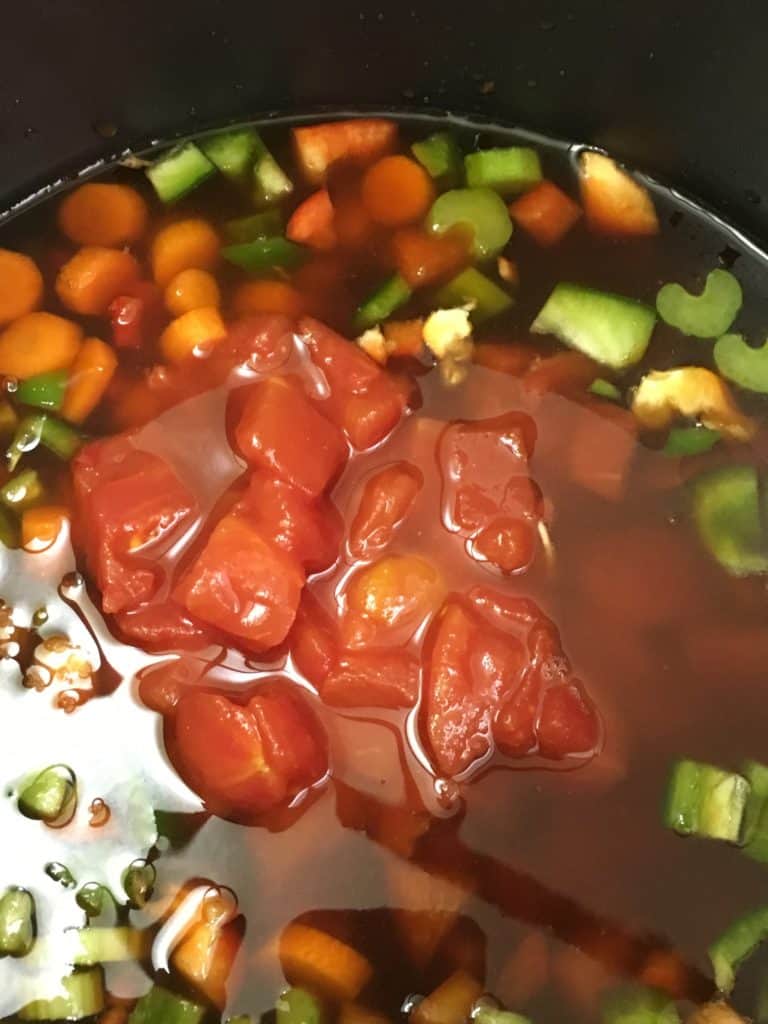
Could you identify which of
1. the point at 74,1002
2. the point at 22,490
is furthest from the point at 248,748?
the point at 22,490

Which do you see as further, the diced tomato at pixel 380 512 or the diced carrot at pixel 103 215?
the diced carrot at pixel 103 215

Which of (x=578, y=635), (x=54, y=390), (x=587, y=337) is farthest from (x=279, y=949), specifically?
(x=587, y=337)

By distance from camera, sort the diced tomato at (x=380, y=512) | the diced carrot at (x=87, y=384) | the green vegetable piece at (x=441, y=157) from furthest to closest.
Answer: the green vegetable piece at (x=441, y=157)
the diced carrot at (x=87, y=384)
the diced tomato at (x=380, y=512)

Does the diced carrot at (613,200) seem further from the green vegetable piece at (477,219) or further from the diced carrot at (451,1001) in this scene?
the diced carrot at (451,1001)

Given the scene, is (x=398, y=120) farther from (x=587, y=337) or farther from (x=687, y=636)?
(x=687, y=636)

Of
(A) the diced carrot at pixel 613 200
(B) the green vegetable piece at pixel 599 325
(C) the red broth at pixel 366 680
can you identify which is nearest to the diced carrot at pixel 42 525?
(C) the red broth at pixel 366 680

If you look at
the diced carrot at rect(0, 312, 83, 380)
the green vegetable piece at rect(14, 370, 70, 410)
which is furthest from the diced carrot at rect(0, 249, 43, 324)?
the green vegetable piece at rect(14, 370, 70, 410)

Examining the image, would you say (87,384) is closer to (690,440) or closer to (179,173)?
(179,173)
